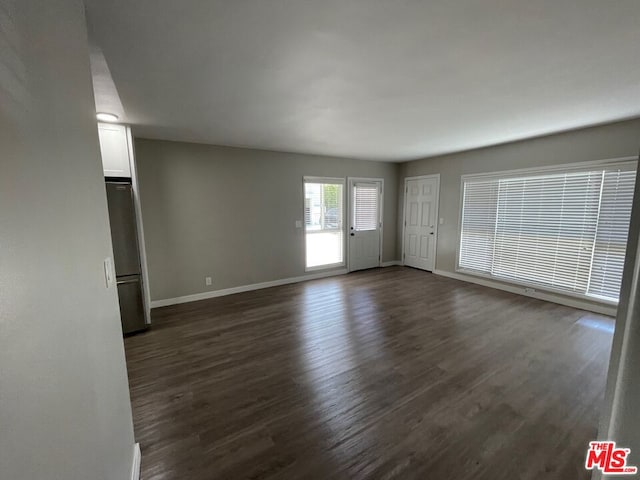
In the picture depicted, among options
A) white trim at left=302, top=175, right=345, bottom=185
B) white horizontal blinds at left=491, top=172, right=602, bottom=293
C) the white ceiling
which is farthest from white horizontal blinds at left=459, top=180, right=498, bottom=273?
white trim at left=302, top=175, right=345, bottom=185

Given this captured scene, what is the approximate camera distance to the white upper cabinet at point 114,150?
302cm

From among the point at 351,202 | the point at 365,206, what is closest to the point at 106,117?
the point at 351,202

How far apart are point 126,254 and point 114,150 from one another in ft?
4.04

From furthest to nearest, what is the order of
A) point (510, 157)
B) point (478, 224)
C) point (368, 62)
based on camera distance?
point (478, 224) → point (510, 157) → point (368, 62)

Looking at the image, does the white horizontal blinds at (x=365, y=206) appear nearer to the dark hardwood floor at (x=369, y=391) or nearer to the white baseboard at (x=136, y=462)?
the dark hardwood floor at (x=369, y=391)

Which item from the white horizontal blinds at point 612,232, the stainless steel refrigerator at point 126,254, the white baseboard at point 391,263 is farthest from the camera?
the white baseboard at point 391,263

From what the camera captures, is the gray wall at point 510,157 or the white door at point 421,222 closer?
the gray wall at point 510,157

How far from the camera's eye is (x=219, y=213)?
4.36m

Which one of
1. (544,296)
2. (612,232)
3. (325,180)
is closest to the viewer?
(612,232)

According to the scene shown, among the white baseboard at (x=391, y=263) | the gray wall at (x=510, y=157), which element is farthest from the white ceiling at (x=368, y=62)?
the white baseboard at (x=391, y=263)

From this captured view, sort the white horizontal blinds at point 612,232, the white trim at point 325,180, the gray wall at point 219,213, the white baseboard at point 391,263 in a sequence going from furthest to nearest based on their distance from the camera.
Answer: the white baseboard at point 391,263 → the white trim at point 325,180 → the gray wall at point 219,213 → the white horizontal blinds at point 612,232

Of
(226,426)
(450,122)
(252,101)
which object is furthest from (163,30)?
Answer: (450,122)

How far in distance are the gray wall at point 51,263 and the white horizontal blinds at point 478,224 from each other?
5395 millimetres

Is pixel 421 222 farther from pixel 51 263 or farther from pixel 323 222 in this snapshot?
pixel 51 263
